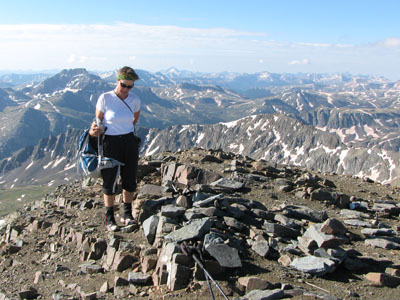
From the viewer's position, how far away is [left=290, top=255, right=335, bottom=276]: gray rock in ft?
26.3

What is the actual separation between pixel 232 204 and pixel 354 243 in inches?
150

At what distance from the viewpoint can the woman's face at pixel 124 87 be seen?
9.95 meters

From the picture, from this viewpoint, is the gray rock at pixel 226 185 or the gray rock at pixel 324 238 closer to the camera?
the gray rock at pixel 324 238

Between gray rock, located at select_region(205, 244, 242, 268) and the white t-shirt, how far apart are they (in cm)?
440

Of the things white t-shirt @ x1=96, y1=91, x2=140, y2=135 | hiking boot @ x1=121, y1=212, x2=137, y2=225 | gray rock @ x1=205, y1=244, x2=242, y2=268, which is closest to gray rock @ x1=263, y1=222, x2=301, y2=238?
gray rock @ x1=205, y1=244, x2=242, y2=268

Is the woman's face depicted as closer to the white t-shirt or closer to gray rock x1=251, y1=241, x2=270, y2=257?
the white t-shirt

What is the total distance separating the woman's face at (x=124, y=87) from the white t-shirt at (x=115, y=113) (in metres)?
0.15

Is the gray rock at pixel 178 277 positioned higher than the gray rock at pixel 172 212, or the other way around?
A: the gray rock at pixel 172 212

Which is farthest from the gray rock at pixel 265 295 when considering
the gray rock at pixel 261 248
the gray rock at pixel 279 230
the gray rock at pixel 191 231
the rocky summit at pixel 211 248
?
the gray rock at pixel 279 230

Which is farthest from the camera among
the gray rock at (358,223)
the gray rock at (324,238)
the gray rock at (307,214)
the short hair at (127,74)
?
the gray rock at (307,214)

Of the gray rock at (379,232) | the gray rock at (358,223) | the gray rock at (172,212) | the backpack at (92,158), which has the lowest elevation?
the gray rock at (358,223)

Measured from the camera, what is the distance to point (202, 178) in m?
15.3

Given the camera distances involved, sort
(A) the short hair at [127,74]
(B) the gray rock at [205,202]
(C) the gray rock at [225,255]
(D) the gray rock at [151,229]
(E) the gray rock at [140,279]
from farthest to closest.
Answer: (B) the gray rock at [205,202] < (A) the short hair at [127,74] < (D) the gray rock at [151,229] < (E) the gray rock at [140,279] < (C) the gray rock at [225,255]

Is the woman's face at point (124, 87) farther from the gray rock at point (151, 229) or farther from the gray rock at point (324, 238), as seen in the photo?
the gray rock at point (324, 238)
